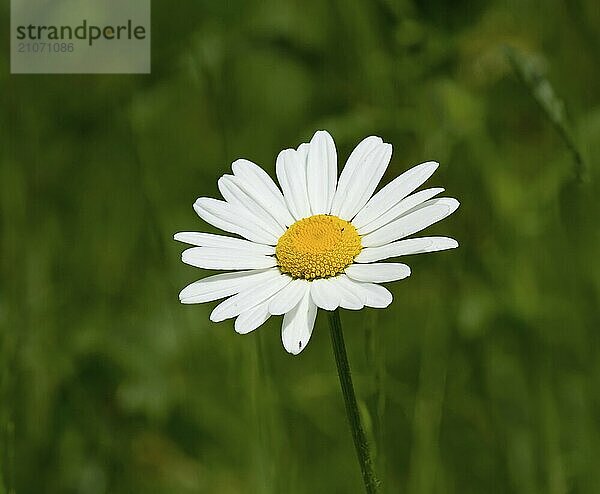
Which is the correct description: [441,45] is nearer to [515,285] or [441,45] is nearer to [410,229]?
[515,285]

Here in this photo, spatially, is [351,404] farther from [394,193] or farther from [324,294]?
[394,193]

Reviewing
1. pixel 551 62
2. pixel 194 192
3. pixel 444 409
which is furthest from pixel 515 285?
pixel 194 192

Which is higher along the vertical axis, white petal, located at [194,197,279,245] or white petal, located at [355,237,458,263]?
white petal, located at [194,197,279,245]

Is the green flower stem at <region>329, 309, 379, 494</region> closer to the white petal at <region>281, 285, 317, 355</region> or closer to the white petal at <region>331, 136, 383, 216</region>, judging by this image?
the white petal at <region>281, 285, 317, 355</region>

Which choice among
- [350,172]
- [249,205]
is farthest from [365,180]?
[249,205]

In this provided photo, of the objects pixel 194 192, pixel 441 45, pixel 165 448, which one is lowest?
pixel 165 448
